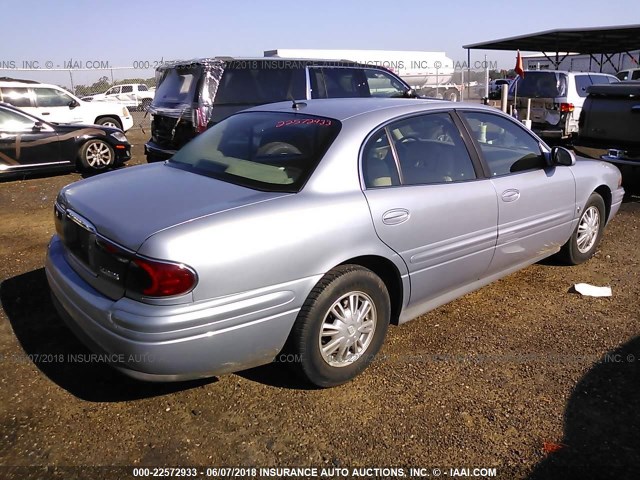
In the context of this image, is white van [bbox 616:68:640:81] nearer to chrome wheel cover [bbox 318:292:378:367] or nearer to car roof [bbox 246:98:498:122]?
car roof [bbox 246:98:498:122]

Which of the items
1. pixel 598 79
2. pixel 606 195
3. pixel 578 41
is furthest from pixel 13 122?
pixel 578 41

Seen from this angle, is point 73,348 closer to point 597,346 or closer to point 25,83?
point 597,346

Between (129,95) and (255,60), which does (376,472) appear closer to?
(255,60)

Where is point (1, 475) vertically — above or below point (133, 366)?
below

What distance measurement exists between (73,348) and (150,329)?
1.41m

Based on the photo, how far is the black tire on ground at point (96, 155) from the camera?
9.75 meters

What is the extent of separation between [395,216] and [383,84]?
249 inches

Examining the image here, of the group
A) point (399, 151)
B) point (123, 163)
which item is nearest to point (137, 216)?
point (399, 151)

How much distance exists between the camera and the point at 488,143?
404 centimetres

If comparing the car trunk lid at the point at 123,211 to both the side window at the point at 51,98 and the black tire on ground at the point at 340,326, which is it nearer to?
the black tire on ground at the point at 340,326

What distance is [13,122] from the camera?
9203 millimetres

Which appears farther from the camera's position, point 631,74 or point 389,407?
point 631,74

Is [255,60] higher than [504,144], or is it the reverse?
[255,60]

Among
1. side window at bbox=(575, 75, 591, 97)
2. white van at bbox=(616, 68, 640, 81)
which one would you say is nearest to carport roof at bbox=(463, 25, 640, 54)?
white van at bbox=(616, 68, 640, 81)
